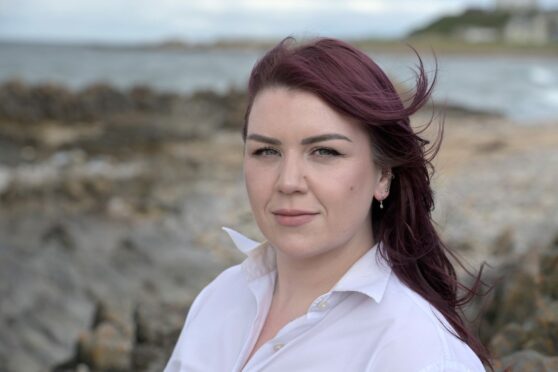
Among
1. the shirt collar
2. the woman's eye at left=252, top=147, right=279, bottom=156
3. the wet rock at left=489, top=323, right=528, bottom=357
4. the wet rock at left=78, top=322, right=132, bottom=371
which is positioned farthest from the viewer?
the wet rock at left=78, top=322, right=132, bottom=371

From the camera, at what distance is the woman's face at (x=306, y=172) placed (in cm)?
203

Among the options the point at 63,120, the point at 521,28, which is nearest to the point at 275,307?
the point at 63,120

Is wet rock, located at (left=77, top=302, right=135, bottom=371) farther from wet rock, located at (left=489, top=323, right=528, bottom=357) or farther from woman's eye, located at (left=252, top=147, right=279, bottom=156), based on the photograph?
woman's eye, located at (left=252, top=147, right=279, bottom=156)

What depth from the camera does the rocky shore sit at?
5.03 meters

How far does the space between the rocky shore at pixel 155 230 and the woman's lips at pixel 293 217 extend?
2.87ft

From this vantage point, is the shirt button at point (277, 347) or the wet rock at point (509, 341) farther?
the wet rock at point (509, 341)

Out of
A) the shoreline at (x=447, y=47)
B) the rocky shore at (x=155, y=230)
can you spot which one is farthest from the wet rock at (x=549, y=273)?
the shoreline at (x=447, y=47)

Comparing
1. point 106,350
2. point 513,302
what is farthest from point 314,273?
point 106,350

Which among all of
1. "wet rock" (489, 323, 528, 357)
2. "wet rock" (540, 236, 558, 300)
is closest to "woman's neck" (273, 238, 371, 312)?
"wet rock" (489, 323, 528, 357)

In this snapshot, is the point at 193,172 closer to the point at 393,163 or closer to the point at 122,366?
the point at 122,366

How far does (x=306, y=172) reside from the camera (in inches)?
80.2

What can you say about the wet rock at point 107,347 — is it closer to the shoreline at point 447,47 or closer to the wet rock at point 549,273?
the wet rock at point 549,273

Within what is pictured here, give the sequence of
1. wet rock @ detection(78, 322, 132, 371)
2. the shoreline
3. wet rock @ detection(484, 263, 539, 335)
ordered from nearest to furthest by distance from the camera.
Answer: wet rock @ detection(484, 263, 539, 335)
wet rock @ detection(78, 322, 132, 371)
the shoreline

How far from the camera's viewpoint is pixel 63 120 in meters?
24.8
